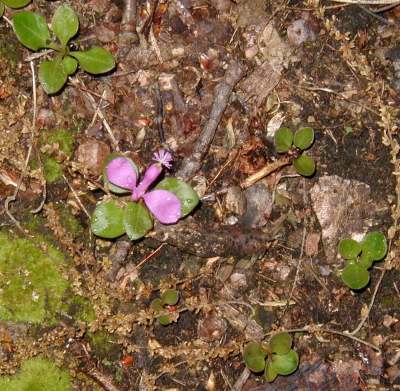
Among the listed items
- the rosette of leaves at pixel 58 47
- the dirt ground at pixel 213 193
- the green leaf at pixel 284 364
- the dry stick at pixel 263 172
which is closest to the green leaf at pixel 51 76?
the rosette of leaves at pixel 58 47

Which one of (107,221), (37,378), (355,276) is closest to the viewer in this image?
(37,378)

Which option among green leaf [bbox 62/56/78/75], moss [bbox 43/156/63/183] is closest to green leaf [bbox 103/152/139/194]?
moss [bbox 43/156/63/183]

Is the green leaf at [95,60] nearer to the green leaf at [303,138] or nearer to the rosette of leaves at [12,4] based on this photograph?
the rosette of leaves at [12,4]

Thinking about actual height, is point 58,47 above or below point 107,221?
above

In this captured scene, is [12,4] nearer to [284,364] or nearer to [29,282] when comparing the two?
[29,282]

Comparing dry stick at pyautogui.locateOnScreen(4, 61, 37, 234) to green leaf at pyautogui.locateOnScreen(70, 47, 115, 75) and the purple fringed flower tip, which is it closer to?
green leaf at pyautogui.locateOnScreen(70, 47, 115, 75)

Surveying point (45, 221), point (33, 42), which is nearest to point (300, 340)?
point (45, 221)

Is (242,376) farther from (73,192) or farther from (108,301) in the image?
(73,192)

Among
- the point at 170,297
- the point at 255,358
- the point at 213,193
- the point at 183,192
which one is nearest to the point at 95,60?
the point at 183,192
